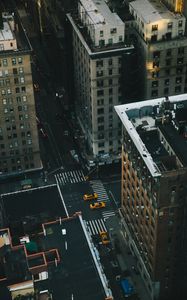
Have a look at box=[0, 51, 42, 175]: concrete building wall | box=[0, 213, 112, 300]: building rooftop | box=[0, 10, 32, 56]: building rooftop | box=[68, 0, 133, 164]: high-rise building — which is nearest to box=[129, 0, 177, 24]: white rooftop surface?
box=[68, 0, 133, 164]: high-rise building

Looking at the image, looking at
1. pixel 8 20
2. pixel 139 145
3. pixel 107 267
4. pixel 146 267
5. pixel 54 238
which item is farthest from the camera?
pixel 8 20

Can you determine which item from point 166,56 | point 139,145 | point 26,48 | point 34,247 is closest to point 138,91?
point 166,56

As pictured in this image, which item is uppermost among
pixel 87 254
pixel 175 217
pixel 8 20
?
pixel 8 20

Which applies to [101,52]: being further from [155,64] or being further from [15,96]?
[15,96]

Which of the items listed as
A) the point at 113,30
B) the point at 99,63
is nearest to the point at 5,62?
the point at 99,63

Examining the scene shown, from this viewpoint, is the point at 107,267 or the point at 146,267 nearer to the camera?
the point at 146,267

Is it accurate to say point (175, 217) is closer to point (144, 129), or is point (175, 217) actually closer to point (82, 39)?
point (144, 129)

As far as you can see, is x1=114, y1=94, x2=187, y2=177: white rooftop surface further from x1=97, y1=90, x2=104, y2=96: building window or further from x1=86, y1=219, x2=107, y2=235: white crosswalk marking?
x1=86, y1=219, x2=107, y2=235: white crosswalk marking
